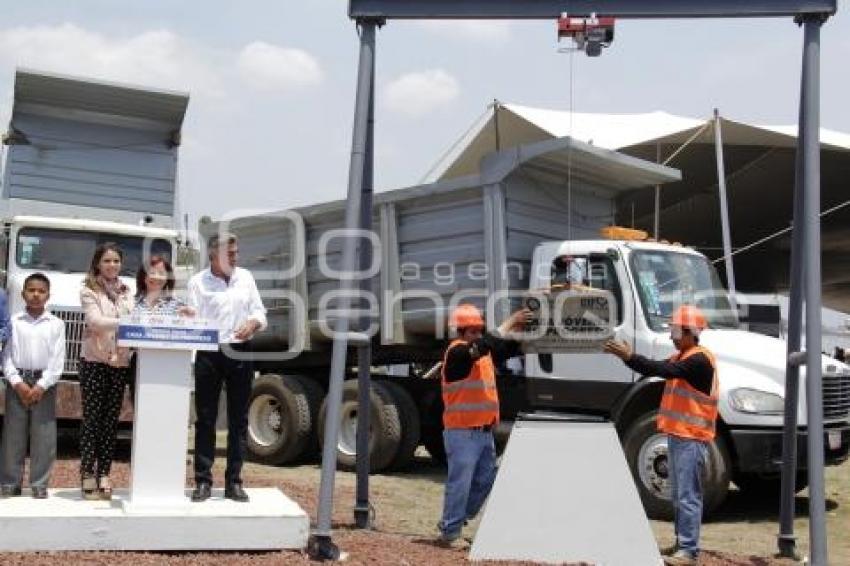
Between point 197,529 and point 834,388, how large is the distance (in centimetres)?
610

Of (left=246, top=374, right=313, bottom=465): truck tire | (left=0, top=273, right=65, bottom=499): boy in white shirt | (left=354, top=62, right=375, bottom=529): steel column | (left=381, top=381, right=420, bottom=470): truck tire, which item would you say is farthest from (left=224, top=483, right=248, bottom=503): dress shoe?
(left=246, top=374, right=313, bottom=465): truck tire

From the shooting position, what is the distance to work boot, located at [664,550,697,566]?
637 cm

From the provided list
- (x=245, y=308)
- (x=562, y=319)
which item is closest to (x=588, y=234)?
(x=562, y=319)

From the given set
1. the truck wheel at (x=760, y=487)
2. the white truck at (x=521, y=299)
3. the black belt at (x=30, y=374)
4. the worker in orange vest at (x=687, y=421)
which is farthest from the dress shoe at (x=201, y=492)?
the truck wheel at (x=760, y=487)

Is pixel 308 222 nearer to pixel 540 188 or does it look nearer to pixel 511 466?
pixel 540 188

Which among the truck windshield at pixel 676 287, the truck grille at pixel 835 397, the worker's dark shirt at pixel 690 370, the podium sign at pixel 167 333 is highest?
the truck windshield at pixel 676 287

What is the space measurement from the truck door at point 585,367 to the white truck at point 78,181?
14.5 ft

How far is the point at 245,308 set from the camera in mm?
6246

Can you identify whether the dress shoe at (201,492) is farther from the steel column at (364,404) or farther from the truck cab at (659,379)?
the truck cab at (659,379)

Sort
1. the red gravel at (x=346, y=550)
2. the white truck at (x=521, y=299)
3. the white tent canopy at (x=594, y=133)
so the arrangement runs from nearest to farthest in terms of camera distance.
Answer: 1. the red gravel at (x=346, y=550)
2. the white truck at (x=521, y=299)
3. the white tent canopy at (x=594, y=133)

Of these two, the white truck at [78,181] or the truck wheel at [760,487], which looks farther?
the white truck at [78,181]

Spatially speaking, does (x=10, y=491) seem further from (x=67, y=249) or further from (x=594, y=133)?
(x=594, y=133)

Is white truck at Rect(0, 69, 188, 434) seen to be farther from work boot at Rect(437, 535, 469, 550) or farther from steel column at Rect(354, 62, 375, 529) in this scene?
work boot at Rect(437, 535, 469, 550)

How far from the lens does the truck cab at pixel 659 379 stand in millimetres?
8547
